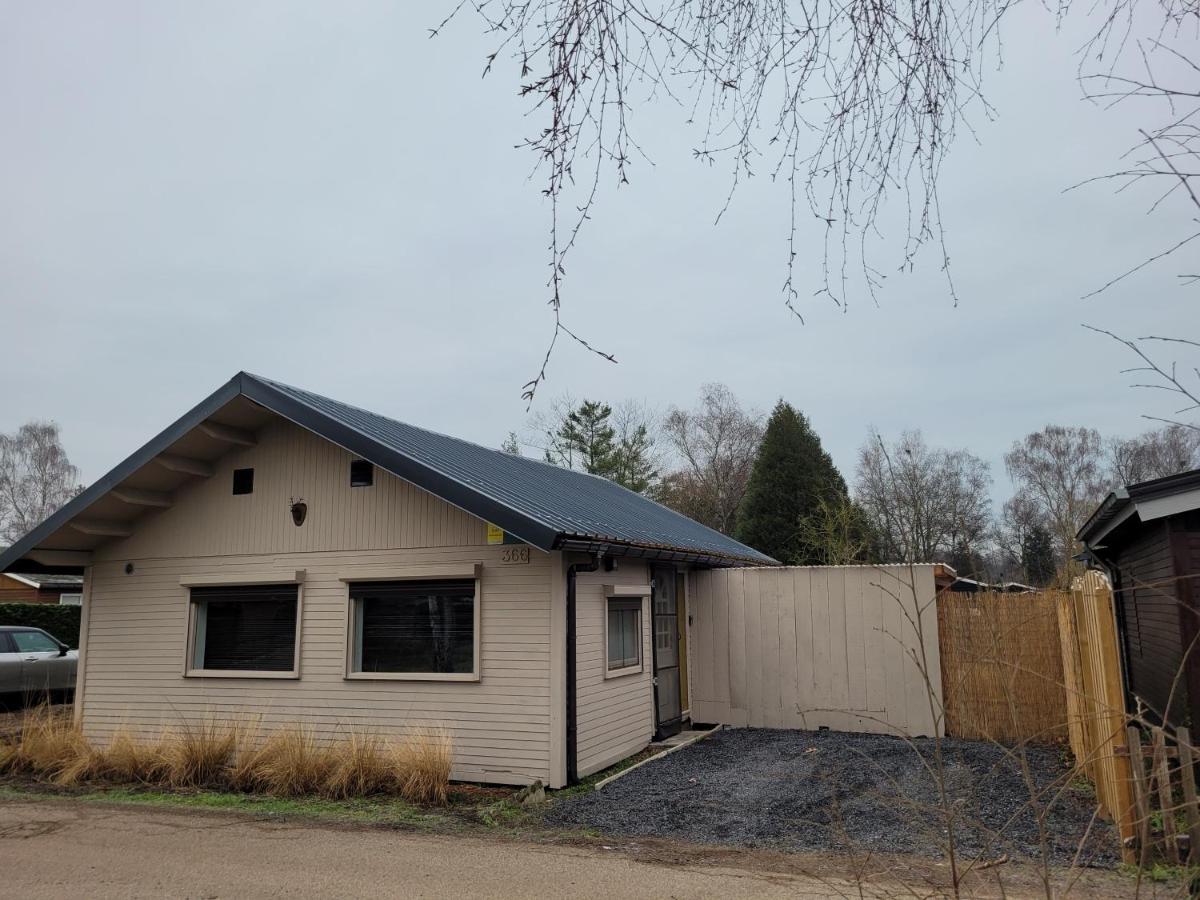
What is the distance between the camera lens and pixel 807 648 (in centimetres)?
1229

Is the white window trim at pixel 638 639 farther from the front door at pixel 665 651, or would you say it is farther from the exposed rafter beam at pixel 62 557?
the exposed rafter beam at pixel 62 557

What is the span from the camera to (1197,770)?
752 cm

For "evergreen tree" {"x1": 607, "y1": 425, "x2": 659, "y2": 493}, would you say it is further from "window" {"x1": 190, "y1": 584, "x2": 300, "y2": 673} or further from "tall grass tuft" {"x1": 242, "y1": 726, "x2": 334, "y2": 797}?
"tall grass tuft" {"x1": 242, "y1": 726, "x2": 334, "y2": 797}

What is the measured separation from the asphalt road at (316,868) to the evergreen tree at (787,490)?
1759 cm

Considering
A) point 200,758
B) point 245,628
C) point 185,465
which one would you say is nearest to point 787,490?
point 245,628

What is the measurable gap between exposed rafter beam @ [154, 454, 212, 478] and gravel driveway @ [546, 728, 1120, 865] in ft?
19.5

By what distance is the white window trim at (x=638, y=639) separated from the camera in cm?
980

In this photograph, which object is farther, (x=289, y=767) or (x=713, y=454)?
(x=713, y=454)

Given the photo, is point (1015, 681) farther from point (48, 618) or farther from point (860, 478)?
point (48, 618)

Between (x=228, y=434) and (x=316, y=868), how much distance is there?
228 inches

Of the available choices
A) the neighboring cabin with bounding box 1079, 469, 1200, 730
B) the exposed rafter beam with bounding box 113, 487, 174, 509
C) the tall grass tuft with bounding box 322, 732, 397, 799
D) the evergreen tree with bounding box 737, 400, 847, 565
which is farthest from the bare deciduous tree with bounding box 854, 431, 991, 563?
the evergreen tree with bounding box 737, 400, 847, 565

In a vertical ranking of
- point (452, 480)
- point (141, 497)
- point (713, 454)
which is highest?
point (713, 454)

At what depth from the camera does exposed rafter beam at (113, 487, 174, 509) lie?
34.3 feet

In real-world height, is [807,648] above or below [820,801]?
above
